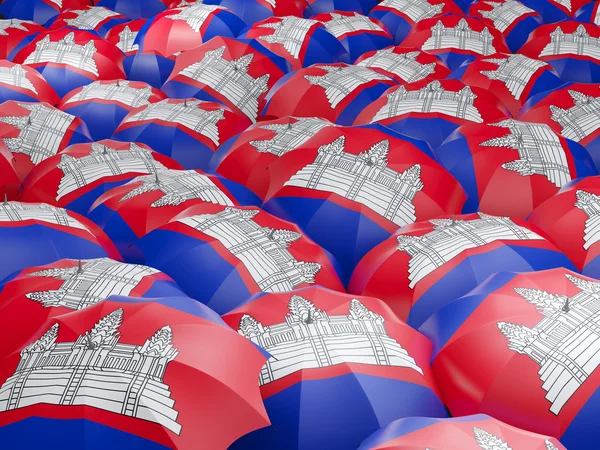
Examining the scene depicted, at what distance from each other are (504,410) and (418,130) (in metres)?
2.64

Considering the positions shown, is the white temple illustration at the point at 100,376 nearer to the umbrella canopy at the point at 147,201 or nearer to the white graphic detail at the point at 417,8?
the umbrella canopy at the point at 147,201

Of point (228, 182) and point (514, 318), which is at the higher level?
point (514, 318)

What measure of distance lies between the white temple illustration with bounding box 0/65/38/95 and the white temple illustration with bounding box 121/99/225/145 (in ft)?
3.22

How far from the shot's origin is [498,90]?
603 cm

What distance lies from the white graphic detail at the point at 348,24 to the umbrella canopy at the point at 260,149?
2.57m

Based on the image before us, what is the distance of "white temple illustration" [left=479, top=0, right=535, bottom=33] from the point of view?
25.7ft

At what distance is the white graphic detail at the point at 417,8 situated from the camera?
7.78 m

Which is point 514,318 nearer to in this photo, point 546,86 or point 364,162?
point 364,162

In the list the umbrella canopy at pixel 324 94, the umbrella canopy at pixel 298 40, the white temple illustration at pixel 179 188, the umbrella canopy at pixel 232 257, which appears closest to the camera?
the umbrella canopy at pixel 232 257

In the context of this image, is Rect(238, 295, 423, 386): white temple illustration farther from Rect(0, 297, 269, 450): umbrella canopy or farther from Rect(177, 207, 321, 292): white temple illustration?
Rect(177, 207, 321, 292): white temple illustration

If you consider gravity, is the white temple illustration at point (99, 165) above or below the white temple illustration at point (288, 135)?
below

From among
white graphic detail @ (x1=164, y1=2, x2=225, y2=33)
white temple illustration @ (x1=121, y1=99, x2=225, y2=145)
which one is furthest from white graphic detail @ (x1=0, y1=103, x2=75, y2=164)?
white graphic detail @ (x1=164, y1=2, x2=225, y2=33)

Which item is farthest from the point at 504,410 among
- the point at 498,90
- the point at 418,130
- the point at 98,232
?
the point at 498,90

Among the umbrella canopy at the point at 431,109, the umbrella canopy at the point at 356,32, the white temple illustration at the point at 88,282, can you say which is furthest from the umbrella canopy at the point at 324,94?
the white temple illustration at the point at 88,282
